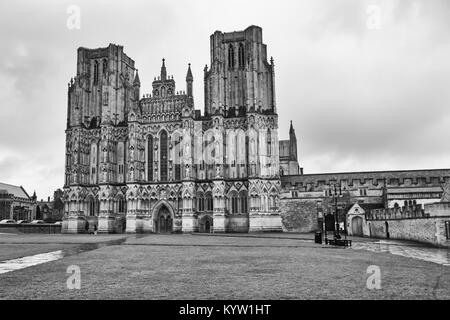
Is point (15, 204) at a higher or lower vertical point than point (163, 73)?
lower

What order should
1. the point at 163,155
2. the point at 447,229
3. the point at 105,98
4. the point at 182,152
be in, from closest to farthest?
the point at 447,229
the point at 182,152
the point at 163,155
the point at 105,98

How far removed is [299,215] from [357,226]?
11.0 metres

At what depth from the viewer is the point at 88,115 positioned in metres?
71.7

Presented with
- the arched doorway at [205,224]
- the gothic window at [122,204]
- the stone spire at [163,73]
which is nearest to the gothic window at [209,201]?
the arched doorway at [205,224]

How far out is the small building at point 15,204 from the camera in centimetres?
10062


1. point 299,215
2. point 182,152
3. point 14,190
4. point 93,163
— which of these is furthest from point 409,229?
point 14,190

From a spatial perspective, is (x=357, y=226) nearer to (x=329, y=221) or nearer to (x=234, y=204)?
(x=329, y=221)

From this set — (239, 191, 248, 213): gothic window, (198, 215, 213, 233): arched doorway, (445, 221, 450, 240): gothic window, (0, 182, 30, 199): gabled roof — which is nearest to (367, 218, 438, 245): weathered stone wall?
(445, 221, 450, 240): gothic window

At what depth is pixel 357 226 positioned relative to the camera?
53.2m

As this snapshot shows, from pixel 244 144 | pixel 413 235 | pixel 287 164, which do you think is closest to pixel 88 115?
pixel 244 144

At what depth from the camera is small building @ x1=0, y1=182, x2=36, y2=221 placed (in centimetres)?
10062

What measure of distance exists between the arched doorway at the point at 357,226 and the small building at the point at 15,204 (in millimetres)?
83489
